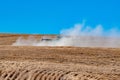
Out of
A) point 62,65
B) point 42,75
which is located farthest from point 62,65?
point 42,75

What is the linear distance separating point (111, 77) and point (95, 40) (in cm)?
2567

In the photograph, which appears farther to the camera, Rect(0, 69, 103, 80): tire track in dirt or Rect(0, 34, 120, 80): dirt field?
Rect(0, 34, 120, 80): dirt field

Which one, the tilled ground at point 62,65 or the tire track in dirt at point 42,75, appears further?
the tilled ground at point 62,65

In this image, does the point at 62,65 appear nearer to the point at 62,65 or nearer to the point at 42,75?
the point at 62,65

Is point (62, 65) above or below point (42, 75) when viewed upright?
above

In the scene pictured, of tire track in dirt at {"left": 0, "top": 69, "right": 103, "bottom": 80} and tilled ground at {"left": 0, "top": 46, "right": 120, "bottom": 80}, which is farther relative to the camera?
tilled ground at {"left": 0, "top": 46, "right": 120, "bottom": 80}

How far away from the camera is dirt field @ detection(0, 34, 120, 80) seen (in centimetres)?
1670

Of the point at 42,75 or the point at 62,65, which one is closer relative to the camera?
the point at 42,75

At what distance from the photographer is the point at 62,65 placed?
69.1 ft

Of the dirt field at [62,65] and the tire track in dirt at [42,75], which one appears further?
the dirt field at [62,65]

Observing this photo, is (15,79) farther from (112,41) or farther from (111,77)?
(112,41)

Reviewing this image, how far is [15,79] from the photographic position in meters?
16.5

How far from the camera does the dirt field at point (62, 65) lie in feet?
54.8

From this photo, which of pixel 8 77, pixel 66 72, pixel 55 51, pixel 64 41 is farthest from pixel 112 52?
pixel 64 41
